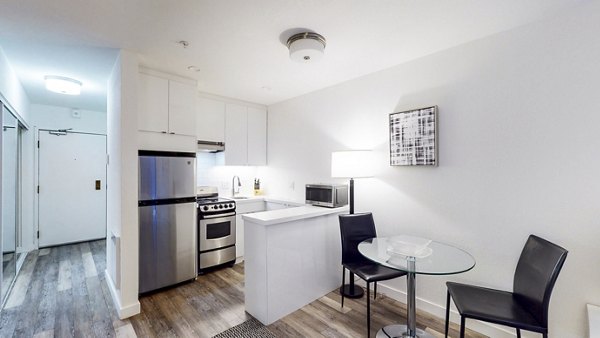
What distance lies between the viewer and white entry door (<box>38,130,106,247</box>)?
14.8 ft

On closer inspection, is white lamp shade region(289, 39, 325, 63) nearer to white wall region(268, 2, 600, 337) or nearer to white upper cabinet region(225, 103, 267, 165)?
white wall region(268, 2, 600, 337)

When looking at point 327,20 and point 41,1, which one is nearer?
point 41,1

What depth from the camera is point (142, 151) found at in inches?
113

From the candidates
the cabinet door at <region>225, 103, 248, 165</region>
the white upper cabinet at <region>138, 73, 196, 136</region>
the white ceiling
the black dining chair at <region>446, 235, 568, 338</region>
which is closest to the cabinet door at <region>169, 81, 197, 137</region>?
the white upper cabinet at <region>138, 73, 196, 136</region>

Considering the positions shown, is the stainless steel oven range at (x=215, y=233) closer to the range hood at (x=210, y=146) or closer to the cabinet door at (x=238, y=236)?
the cabinet door at (x=238, y=236)

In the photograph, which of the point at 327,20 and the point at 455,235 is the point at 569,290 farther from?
the point at 327,20

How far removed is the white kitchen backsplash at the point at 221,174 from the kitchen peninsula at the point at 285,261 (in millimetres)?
1894

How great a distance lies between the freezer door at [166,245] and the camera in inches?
112

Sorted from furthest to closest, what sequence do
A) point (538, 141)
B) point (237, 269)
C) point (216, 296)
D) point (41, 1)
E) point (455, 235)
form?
point (237, 269) < point (216, 296) < point (455, 235) < point (538, 141) < point (41, 1)

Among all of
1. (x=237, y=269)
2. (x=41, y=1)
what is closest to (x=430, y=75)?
(x=41, y=1)

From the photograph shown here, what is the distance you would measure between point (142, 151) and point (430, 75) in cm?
314

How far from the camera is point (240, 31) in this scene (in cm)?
208

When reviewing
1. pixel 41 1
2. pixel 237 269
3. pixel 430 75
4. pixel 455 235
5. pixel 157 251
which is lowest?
pixel 237 269

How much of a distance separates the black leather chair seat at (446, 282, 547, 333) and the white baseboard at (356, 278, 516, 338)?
1.52ft
